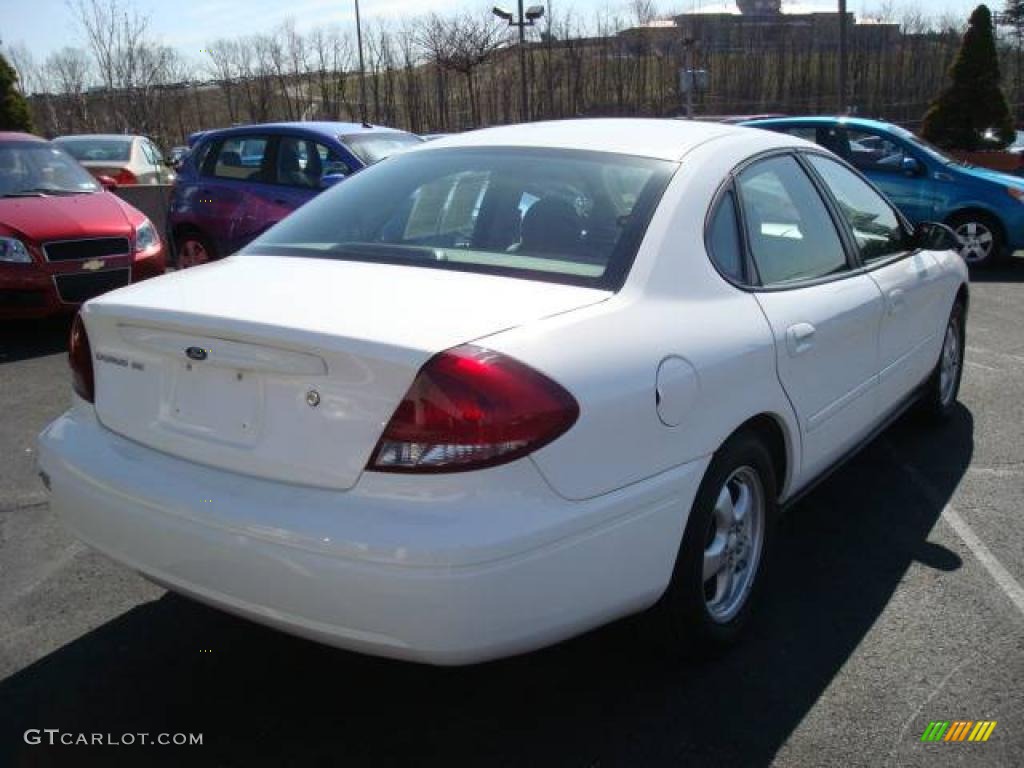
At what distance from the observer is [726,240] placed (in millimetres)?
3113

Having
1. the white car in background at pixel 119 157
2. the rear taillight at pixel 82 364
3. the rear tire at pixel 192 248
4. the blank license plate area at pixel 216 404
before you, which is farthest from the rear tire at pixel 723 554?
the white car in background at pixel 119 157

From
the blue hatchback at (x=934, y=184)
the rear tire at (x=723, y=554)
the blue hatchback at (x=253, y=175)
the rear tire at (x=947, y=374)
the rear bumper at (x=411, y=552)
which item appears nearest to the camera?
the rear bumper at (x=411, y=552)

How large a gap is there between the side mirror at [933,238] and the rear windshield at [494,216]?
81.6 inches

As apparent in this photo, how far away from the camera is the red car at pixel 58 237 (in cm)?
741

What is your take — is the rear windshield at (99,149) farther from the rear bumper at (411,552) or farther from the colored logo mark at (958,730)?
the colored logo mark at (958,730)

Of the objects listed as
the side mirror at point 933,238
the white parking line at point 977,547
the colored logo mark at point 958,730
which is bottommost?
the white parking line at point 977,547

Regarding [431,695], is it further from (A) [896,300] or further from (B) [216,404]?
(A) [896,300]

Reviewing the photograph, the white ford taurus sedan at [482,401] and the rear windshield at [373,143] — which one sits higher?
the rear windshield at [373,143]

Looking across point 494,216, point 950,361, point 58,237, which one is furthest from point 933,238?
point 58,237

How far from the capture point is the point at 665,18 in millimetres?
34469

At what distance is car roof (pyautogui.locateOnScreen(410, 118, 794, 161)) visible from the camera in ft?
10.7

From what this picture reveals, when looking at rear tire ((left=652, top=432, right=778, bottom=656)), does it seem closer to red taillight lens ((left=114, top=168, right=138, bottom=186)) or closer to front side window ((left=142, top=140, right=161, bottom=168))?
red taillight lens ((left=114, top=168, right=138, bottom=186))

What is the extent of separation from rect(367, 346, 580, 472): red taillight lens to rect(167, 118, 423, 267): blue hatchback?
6768mm

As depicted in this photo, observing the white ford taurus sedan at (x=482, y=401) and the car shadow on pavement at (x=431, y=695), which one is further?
the car shadow on pavement at (x=431, y=695)
